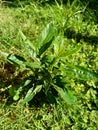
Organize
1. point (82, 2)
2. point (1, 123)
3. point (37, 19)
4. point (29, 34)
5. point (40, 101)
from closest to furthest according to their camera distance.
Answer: point (1, 123), point (40, 101), point (29, 34), point (37, 19), point (82, 2)

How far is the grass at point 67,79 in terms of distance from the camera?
282 centimetres

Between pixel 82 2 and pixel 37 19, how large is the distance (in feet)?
2.60

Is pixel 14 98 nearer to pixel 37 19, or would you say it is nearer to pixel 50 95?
pixel 50 95

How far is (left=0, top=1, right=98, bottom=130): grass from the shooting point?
282cm

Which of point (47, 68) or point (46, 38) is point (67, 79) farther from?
point (46, 38)

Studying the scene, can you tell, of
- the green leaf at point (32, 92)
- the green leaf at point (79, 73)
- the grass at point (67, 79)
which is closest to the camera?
the green leaf at point (79, 73)

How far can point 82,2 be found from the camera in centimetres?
426

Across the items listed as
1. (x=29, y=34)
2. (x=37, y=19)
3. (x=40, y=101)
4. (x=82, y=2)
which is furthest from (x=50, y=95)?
(x=82, y=2)

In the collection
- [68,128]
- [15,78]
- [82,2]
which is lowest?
[68,128]

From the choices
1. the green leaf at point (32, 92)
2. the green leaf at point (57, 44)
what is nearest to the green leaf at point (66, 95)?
the green leaf at point (32, 92)

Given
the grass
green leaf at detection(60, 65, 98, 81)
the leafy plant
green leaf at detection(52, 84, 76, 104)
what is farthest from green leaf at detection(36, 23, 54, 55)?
green leaf at detection(52, 84, 76, 104)

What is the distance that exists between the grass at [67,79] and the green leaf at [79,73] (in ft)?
1.20

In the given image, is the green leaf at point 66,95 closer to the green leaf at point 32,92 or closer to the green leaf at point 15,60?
the green leaf at point 32,92

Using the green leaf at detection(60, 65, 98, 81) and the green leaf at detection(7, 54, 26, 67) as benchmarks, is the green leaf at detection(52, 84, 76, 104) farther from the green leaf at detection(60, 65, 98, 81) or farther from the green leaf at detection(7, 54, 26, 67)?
the green leaf at detection(7, 54, 26, 67)
